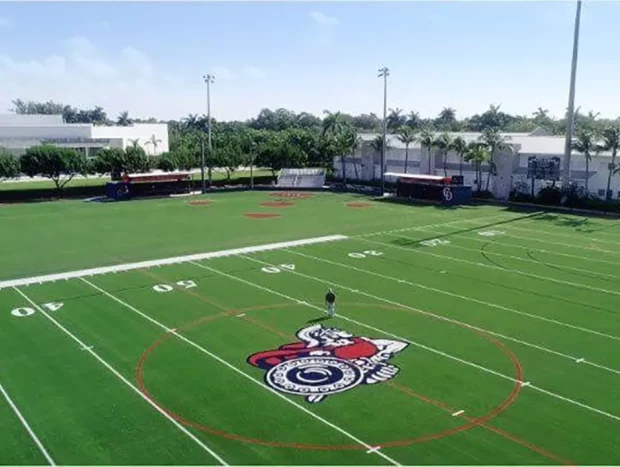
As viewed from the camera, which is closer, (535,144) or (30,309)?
(30,309)

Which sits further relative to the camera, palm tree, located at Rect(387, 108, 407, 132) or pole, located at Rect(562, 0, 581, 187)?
palm tree, located at Rect(387, 108, 407, 132)

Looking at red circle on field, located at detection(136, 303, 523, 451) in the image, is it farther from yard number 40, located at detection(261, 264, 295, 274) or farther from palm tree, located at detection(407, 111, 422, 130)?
palm tree, located at detection(407, 111, 422, 130)

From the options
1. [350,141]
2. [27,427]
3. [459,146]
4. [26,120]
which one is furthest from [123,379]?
[26,120]

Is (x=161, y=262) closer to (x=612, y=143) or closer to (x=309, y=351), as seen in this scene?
(x=309, y=351)

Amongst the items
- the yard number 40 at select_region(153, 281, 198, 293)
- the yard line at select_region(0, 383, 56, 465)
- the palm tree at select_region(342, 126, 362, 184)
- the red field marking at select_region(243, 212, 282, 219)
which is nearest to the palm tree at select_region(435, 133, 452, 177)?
the palm tree at select_region(342, 126, 362, 184)

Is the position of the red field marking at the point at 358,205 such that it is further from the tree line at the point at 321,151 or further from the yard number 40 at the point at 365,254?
the yard number 40 at the point at 365,254

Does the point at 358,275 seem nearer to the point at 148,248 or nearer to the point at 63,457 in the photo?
the point at 148,248

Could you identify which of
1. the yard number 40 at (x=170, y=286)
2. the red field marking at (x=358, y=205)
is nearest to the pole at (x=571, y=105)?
the red field marking at (x=358, y=205)
